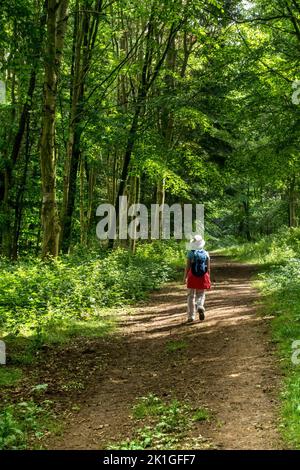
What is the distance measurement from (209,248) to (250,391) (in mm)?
43401

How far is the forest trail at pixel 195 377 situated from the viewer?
5.62m

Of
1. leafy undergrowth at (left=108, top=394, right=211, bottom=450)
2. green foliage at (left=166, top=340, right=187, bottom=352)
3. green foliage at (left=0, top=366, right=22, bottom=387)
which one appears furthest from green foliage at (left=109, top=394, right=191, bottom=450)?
green foliage at (left=166, top=340, right=187, bottom=352)

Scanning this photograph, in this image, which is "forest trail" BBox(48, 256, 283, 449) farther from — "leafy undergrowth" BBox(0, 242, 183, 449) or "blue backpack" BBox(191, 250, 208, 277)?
"blue backpack" BBox(191, 250, 208, 277)

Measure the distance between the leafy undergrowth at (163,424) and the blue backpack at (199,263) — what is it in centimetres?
450

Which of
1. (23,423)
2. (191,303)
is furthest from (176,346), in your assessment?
(23,423)

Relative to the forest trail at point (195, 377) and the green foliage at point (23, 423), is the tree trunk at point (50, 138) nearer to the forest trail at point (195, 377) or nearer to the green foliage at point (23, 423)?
the forest trail at point (195, 377)

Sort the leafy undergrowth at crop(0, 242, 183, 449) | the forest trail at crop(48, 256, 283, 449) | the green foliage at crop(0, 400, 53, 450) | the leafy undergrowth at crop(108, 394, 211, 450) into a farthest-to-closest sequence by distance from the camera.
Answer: the leafy undergrowth at crop(0, 242, 183, 449) < the forest trail at crop(48, 256, 283, 449) < the green foliage at crop(0, 400, 53, 450) < the leafy undergrowth at crop(108, 394, 211, 450)

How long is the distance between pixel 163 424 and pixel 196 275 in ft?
18.1

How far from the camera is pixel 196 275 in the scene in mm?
11023

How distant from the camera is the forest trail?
5.62m

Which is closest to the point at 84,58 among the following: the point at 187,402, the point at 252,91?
the point at 252,91

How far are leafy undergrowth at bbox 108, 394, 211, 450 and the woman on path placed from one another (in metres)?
4.40

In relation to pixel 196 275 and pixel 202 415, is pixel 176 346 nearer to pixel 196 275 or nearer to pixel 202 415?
pixel 196 275

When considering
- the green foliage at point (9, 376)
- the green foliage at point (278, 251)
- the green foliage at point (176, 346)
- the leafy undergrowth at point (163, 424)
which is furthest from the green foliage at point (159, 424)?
the green foliage at point (278, 251)
